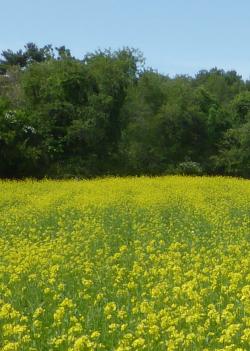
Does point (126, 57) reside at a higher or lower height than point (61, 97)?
higher

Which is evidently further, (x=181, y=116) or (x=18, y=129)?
(x=181, y=116)

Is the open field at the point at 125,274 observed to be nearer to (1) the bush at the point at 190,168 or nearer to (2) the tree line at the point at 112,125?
(2) the tree line at the point at 112,125

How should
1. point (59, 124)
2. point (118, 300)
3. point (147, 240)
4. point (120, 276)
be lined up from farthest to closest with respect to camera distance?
point (59, 124), point (147, 240), point (120, 276), point (118, 300)

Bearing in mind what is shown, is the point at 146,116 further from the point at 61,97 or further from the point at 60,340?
the point at 60,340

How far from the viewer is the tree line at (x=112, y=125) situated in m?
26.2

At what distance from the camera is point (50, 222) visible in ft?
42.4

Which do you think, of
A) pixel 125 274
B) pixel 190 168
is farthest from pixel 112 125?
pixel 125 274

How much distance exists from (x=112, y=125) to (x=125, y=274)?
809 inches

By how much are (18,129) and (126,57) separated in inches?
312

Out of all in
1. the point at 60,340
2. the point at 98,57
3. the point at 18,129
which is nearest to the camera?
the point at 60,340

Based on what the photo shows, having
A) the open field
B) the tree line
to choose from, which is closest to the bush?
the tree line

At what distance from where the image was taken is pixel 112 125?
28.3 metres

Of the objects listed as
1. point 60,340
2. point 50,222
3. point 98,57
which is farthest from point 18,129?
point 60,340

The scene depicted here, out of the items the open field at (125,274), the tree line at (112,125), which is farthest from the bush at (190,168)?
the open field at (125,274)
